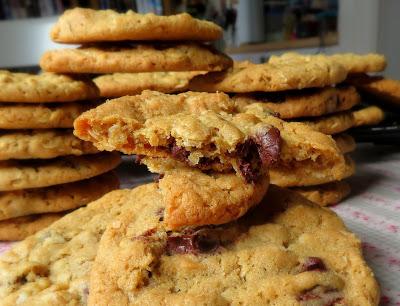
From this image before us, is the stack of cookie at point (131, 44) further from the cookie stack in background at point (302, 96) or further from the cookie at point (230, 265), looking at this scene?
the cookie at point (230, 265)

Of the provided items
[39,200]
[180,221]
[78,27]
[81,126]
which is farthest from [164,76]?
[180,221]

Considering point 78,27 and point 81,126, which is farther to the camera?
point 78,27

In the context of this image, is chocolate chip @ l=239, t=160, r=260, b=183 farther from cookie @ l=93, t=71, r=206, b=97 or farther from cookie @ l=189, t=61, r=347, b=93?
cookie @ l=93, t=71, r=206, b=97

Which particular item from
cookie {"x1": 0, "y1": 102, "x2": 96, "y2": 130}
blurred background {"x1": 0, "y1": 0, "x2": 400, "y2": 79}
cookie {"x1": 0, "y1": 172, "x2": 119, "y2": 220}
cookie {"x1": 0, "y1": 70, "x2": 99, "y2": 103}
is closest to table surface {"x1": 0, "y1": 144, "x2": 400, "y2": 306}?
cookie {"x1": 0, "y1": 172, "x2": 119, "y2": 220}

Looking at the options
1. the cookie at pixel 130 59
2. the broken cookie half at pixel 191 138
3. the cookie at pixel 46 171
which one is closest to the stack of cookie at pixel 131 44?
the cookie at pixel 130 59

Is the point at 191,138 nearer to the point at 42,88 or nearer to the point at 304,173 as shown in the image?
the point at 304,173

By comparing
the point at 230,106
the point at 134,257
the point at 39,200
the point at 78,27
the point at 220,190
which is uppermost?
the point at 78,27

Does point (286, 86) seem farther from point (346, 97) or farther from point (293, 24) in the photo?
point (293, 24)
